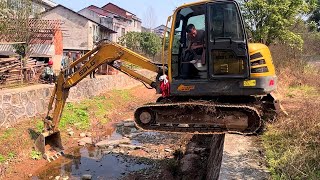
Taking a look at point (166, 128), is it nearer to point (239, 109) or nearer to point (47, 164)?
point (239, 109)

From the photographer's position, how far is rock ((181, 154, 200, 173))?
852 centimetres

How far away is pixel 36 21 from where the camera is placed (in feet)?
77.1

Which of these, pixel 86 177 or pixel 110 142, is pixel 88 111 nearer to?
pixel 110 142

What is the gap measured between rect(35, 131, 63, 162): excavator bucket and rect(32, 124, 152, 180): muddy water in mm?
243

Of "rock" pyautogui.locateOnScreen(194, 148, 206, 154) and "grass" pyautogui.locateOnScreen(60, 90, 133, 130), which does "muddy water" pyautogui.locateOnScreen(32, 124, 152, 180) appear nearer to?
"rock" pyautogui.locateOnScreen(194, 148, 206, 154)

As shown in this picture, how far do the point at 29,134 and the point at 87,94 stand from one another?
24.2 ft

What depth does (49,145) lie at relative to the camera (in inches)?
409

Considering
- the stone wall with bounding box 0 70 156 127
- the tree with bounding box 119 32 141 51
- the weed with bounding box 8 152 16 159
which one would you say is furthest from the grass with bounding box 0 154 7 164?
the tree with bounding box 119 32 141 51

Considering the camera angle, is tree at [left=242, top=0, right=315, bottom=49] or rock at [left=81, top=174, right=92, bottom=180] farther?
tree at [left=242, top=0, right=315, bottom=49]

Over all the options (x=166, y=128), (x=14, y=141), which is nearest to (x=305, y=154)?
(x=166, y=128)

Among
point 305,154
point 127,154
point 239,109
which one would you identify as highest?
point 239,109

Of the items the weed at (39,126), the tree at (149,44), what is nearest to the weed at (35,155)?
the weed at (39,126)

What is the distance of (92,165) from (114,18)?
151 feet

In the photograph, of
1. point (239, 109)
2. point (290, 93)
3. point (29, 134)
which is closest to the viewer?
point (239, 109)
